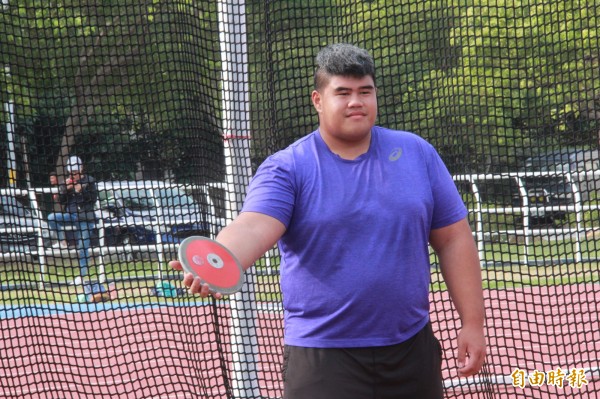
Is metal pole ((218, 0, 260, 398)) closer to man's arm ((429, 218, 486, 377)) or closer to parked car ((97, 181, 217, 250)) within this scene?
parked car ((97, 181, 217, 250))

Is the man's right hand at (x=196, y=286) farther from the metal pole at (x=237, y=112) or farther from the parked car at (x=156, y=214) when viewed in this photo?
the parked car at (x=156, y=214)

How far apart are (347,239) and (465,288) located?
455 millimetres

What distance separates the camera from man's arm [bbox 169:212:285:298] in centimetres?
211

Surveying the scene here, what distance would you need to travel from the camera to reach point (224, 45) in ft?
13.5

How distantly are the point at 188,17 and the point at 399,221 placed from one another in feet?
8.41

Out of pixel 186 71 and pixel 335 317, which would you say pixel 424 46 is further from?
pixel 335 317

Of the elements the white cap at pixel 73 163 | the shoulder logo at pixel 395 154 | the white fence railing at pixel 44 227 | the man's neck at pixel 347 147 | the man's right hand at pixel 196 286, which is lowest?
the white fence railing at pixel 44 227

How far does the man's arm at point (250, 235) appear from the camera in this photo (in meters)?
2.11

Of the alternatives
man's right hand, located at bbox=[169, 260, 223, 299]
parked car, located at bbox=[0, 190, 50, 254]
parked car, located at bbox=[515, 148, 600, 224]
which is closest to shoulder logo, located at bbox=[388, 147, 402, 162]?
man's right hand, located at bbox=[169, 260, 223, 299]

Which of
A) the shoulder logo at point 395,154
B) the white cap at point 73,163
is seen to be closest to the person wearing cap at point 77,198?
the white cap at point 73,163

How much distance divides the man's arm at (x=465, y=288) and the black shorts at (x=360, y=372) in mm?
132

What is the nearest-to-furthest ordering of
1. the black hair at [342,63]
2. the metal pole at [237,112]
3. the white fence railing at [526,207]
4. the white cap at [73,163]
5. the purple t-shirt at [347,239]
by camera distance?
the purple t-shirt at [347,239], the black hair at [342,63], the metal pole at [237,112], the white cap at [73,163], the white fence railing at [526,207]

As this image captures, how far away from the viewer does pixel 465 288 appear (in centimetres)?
250

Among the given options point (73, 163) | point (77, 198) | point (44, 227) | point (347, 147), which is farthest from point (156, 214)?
point (347, 147)
